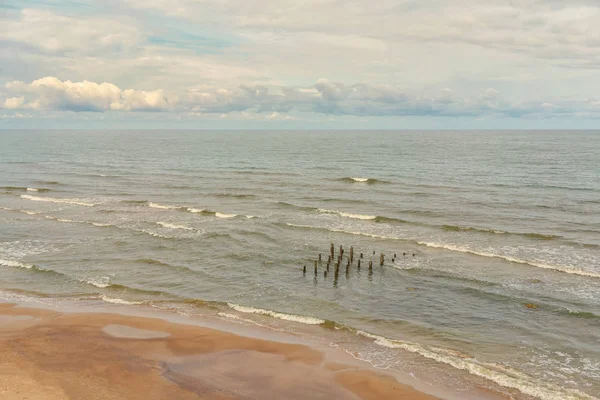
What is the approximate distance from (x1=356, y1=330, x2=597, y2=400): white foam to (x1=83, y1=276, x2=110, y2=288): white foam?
49.9 feet

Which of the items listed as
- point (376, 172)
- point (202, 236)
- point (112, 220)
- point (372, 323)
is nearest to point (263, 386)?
point (372, 323)

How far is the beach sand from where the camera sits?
16.3 meters

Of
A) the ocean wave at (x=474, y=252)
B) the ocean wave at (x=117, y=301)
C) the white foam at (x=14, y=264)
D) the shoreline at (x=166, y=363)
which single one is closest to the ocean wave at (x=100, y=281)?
the ocean wave at (x=117, y=301)

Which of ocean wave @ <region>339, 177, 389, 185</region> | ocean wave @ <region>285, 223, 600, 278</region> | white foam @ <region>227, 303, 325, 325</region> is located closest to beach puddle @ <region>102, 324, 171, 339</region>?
white foam @ <region>227, 303, 325, 325</region>

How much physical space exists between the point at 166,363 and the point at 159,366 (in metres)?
0.35

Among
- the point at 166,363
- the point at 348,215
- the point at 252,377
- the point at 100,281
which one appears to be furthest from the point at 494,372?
the point at 348,215

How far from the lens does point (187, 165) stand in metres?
86.6

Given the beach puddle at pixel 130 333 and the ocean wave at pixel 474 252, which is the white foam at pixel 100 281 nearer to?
the beach puddle at pixel 130 333

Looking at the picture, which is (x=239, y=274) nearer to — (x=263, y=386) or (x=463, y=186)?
(x=263, y=386)

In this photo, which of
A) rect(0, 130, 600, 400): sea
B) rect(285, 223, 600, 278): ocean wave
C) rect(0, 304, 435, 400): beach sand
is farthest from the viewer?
rect(285, 223, 600, 278): ocean wave

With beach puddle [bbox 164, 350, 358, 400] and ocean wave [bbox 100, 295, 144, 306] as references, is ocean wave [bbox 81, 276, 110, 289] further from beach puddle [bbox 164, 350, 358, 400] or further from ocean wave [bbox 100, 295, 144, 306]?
beach puddle [bbox 164, 350, 358, 400]

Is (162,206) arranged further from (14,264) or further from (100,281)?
(100,281)

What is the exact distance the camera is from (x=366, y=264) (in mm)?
30938

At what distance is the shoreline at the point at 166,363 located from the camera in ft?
53.8
